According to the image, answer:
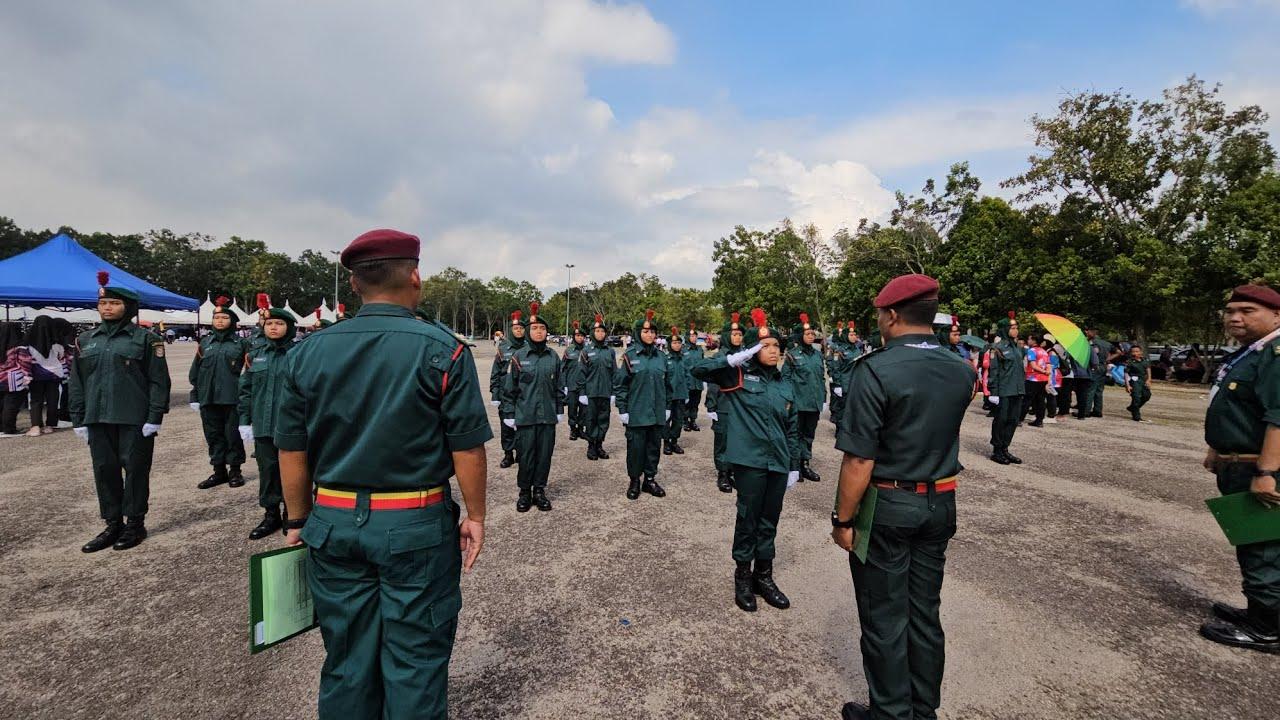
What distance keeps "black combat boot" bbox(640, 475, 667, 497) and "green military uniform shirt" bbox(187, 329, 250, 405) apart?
16.6 feet

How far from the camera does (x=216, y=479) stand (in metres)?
6.38

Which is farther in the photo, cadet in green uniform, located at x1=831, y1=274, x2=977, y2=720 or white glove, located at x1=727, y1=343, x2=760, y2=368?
white glove, located at x1=727, y1=343, x2=760, y2=368

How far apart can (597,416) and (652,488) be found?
6.77ft

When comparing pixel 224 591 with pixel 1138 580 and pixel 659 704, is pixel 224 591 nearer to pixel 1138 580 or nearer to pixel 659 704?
pixel 659 704

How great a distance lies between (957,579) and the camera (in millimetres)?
4219

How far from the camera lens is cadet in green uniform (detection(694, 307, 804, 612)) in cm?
373

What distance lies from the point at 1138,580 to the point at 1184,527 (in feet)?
6.59

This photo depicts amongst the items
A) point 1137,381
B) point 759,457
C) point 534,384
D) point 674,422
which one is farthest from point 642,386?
point 1137,381

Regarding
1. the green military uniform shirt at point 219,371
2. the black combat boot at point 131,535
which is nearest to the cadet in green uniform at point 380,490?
the black combat boot at point 131,535

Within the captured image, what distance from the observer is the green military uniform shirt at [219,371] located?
6234mm

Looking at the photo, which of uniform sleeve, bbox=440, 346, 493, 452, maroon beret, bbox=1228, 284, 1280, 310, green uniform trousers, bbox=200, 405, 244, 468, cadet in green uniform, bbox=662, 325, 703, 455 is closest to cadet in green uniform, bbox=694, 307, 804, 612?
uniform sleeve, bbox=440, 346, 493, 452

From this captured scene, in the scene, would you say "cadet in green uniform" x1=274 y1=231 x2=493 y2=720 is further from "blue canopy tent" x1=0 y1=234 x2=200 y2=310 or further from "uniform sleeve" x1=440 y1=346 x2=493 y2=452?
"blue canopy tent" x1=0 y1=234 x2=200 y2=310

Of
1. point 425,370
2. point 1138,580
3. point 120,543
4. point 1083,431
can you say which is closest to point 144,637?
point 120,543

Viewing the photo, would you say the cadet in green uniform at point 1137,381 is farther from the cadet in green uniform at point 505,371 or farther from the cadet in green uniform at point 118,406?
the cadet in green uniform at point 118,406
